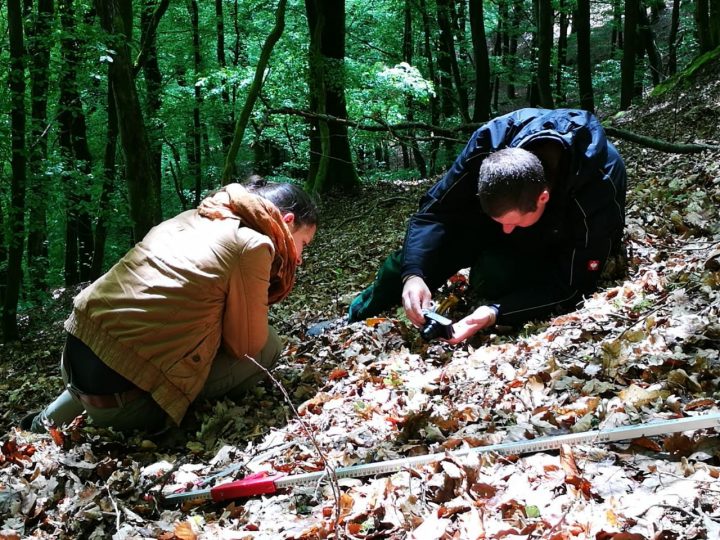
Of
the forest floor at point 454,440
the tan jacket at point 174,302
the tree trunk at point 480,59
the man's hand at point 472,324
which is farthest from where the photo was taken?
the tree trunk at point 480,59

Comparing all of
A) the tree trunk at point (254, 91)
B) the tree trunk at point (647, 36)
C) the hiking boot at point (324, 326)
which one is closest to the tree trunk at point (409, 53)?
the tree trunk at point (647, 36)

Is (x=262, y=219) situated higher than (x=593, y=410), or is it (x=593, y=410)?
(x=262, y=219)

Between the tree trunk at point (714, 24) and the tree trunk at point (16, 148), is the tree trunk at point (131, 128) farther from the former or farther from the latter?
the tree trunk at point (714, 24)

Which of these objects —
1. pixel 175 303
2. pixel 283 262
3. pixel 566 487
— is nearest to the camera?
pixel 566 487

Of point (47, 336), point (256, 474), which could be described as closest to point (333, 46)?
point (47, 336)

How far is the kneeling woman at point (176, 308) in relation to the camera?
2.99 meters

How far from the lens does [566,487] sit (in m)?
1.94

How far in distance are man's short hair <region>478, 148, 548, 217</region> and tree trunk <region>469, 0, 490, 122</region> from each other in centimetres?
1126

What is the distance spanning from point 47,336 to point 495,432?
902 centimetres

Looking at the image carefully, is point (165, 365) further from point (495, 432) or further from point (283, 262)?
point (495, 432)

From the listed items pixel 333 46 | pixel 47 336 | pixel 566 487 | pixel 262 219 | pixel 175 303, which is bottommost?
pixel 47 336

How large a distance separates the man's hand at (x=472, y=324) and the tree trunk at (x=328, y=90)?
21.8 feet

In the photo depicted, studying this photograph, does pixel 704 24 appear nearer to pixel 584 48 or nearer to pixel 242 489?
pixel 584 48

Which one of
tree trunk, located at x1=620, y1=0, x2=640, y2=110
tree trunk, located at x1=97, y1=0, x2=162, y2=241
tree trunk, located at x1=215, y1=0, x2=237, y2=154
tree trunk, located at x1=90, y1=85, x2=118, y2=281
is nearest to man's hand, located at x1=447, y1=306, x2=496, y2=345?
tree trunk, located at x1=97, y1=0, x2=162, y2=241
